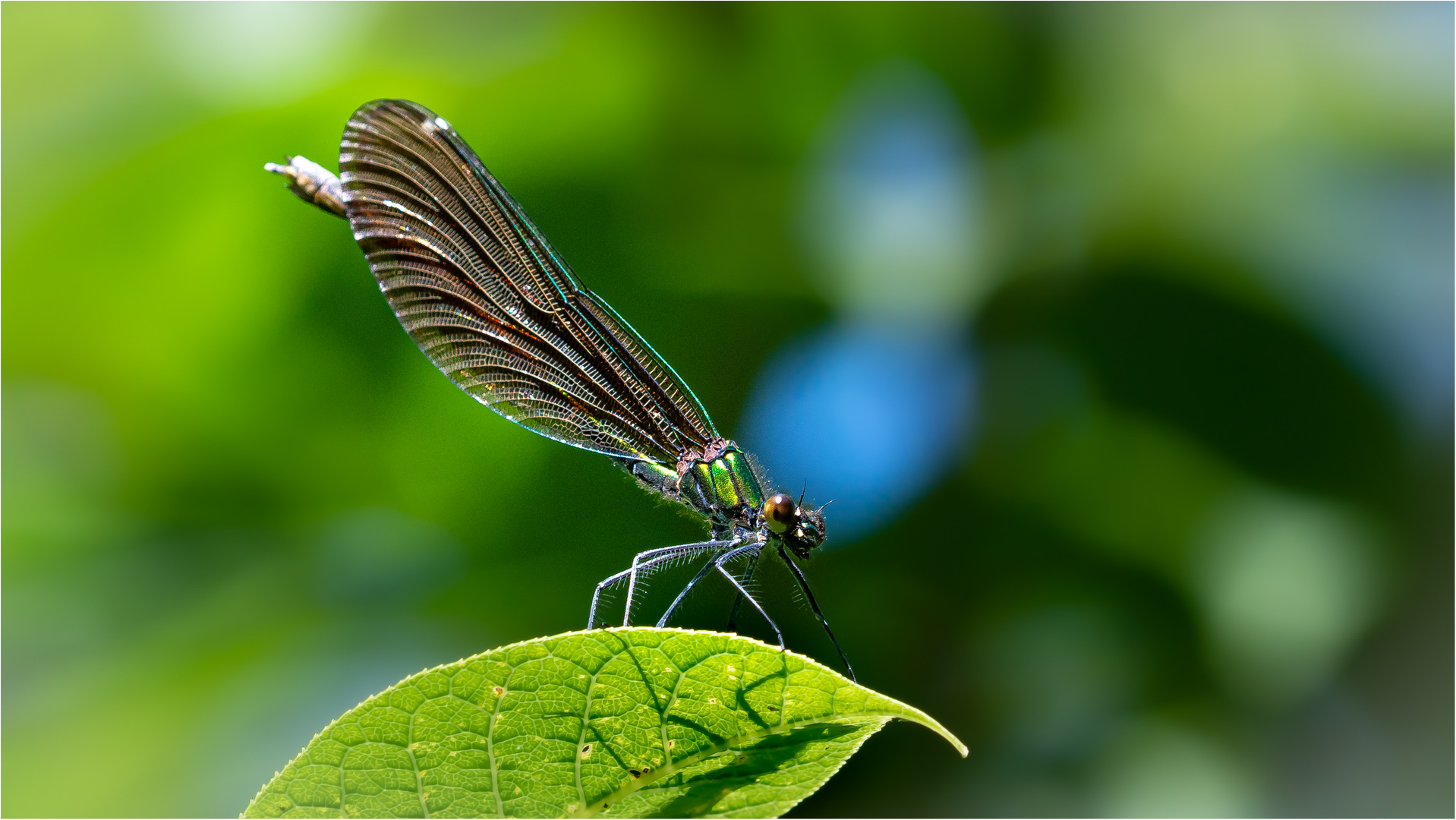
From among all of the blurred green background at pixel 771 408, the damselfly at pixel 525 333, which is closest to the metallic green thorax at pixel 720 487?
the damselfly at pixel 525 333

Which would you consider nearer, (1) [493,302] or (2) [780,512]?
(2) [780,512]

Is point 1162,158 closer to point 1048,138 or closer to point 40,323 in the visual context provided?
point 1048,138

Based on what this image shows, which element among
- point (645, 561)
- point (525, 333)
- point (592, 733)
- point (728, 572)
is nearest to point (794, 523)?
point (728, 572)

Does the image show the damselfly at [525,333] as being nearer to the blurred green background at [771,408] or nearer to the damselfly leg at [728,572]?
the damselfly leg at [728,572]

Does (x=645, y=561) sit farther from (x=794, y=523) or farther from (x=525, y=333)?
(x=525, y=333)

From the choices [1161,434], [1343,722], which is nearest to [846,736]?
[1161,434]

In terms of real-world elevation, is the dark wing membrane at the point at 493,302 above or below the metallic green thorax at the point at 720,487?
above

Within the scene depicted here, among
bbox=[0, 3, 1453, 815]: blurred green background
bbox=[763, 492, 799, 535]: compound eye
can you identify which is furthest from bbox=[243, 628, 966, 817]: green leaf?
bbox=[0, 3, 1453, 815]: blurred green background
